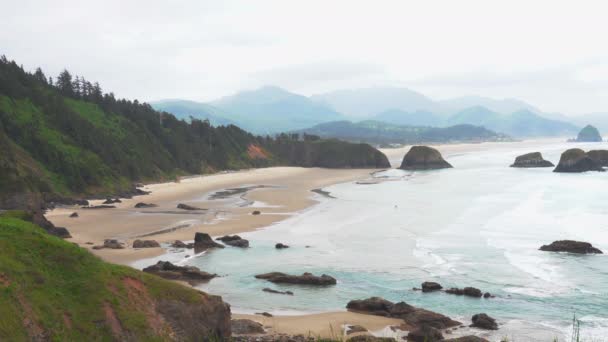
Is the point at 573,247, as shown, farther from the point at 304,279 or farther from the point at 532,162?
the point at 532,162

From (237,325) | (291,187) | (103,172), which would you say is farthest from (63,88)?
(237,325)

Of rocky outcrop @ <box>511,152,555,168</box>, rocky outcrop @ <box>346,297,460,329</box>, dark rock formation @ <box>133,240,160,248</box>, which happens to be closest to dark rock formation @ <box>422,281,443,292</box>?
rocky outcrop @ <box>346,297,460,329</box>

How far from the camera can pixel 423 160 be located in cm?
13275

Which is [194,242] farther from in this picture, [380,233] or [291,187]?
[291,187]

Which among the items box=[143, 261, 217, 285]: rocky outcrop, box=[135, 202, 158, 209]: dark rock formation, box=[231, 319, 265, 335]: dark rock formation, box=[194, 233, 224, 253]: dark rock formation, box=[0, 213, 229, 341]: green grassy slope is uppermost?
box=[0, 213, 229, 341]: green grassy slope

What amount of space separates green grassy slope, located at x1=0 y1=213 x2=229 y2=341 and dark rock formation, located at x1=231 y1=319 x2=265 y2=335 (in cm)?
198

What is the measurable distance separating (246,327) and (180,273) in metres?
10.5

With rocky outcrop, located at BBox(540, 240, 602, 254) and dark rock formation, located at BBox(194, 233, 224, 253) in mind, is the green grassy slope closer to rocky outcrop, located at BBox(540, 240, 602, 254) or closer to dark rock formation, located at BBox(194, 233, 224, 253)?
dark rock formation, located at BBox(194, 233, 224, 253)

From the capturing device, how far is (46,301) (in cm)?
1717

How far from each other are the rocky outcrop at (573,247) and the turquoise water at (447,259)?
1124 millimetres

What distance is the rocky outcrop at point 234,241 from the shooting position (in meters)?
42.2

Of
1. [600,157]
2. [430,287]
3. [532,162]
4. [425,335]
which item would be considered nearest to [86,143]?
[430,287]

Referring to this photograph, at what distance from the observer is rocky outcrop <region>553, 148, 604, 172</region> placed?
4225 inches

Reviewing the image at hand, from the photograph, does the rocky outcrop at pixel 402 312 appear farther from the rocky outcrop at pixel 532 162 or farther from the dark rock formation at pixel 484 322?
the rocky outcrop at pixel 532 162
